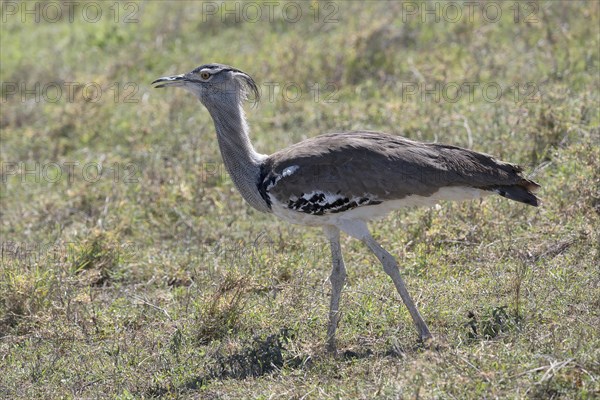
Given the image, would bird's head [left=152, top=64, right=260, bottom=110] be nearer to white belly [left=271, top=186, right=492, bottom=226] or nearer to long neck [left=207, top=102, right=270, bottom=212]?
long neck [left=207, top=102, right=270, bottom=212]

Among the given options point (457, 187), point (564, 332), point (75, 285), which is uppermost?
point (457, 187)

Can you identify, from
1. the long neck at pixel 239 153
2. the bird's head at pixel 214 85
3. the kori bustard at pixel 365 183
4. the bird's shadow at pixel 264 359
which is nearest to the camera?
the bird's shadow at pixel 264 359

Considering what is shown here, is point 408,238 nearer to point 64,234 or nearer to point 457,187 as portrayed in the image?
point 457,187

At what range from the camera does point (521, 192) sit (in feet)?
13.9

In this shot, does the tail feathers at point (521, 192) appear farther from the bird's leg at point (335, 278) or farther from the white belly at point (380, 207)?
the bird's leg at point (335, 278)

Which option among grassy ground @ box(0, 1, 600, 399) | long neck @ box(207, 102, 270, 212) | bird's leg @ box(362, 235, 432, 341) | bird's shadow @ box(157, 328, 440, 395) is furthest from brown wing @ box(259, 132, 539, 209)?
bird's shadow @ box(157, 328, 440, 395)

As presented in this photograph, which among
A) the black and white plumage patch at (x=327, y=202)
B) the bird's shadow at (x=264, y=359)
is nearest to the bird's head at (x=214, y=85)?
the black and white plumage patch at (x=327, y=202)

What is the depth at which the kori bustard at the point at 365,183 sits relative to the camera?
4191 mm

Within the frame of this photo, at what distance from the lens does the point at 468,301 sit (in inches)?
171

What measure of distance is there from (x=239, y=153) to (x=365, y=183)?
2.23 feet

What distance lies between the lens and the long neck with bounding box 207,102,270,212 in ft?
14.6

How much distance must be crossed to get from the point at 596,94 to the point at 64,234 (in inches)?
140

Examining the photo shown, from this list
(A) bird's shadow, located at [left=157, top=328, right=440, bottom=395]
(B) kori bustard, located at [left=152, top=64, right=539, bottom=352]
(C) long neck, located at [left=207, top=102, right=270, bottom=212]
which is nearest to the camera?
(A) bird's shadow, located at [left=157, top=328, right=440, bottom=395]

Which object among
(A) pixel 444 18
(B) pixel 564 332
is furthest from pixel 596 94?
(B) pixel 564 332
